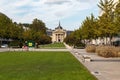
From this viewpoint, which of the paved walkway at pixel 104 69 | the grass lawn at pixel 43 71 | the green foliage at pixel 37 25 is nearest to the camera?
the grass lawn at pixel 43 71

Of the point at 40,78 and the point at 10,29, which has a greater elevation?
the point at 10,29

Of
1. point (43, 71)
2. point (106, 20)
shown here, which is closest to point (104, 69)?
point (43, 71)

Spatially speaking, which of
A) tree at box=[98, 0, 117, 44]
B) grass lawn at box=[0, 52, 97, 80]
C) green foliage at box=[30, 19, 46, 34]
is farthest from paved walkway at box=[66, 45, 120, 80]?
green foliage at box=[30, 19, 46, 34]

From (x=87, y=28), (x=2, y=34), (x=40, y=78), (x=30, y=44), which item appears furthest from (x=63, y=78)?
(x=2, y=34)

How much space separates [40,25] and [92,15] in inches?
4758

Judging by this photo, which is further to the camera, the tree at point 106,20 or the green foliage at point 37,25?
the green foliage at point 37,25

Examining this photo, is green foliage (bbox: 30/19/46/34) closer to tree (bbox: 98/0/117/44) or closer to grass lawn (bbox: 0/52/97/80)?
tree (bbox: 98/0/117/44)

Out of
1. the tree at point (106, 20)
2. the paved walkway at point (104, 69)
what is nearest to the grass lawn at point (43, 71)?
the paved walkway at point (104, 69)

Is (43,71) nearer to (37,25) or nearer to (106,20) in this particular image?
(106,20)

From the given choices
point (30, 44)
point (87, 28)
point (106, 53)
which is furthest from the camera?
point (30, 44)

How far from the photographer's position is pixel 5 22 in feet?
387

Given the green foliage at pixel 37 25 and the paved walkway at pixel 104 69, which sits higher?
the green foliage at pixel 37 25

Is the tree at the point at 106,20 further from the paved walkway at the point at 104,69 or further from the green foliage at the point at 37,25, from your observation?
the green foliage at the point at 37,25

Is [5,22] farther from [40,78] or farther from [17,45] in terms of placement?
[40,78]
